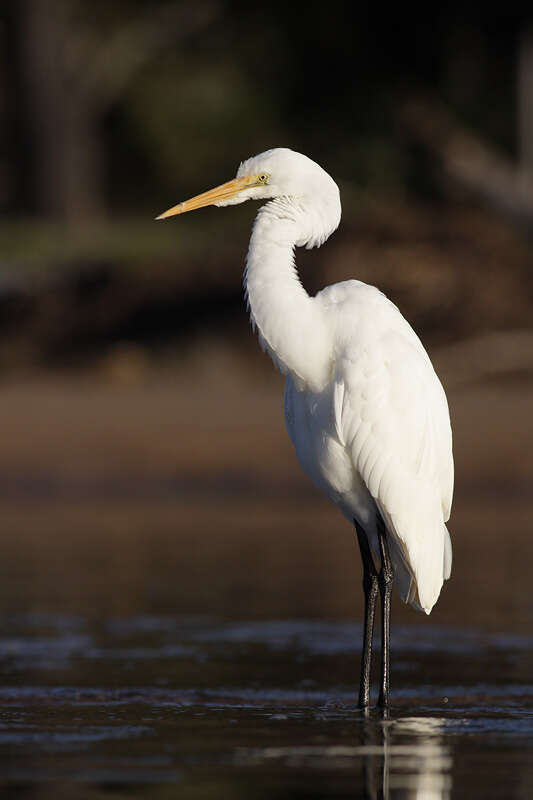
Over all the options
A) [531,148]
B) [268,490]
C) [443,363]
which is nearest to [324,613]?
[268,490]

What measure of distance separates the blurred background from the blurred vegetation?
38mm

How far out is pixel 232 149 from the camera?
26.2m

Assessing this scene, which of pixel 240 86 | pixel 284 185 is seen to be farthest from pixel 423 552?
pixel 240 86

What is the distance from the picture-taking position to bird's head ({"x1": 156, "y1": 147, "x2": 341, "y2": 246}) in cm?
674

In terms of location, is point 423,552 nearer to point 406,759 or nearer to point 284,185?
point 284,185

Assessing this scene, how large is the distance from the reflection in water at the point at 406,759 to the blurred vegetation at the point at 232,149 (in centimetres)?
1147

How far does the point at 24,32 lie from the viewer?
77.8 feet

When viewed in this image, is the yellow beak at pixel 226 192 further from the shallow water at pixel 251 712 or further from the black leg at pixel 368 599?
the shallow water at pixel 251 712

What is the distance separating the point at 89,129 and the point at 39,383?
9.27 m

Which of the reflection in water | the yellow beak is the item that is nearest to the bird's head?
the yellow beak

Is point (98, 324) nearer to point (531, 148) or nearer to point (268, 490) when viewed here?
point (268, 490)

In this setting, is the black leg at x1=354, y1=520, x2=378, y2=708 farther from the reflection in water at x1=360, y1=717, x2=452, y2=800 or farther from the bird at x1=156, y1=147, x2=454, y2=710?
the reflection in water at x1=360, y1=717, x2=452, y2=800

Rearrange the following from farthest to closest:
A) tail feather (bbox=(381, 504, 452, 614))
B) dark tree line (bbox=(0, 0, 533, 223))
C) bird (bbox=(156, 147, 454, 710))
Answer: dark tree line (bbox=(0, 0, 533, 223))
tail feather (bbox=(381, 504, 452, 614))
bird (bbox=(156, 147, 454, 710))

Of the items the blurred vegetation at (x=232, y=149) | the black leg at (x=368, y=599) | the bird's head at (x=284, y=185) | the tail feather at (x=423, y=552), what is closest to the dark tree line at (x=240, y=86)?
the blurred vegetation at (x=232, y=149)
